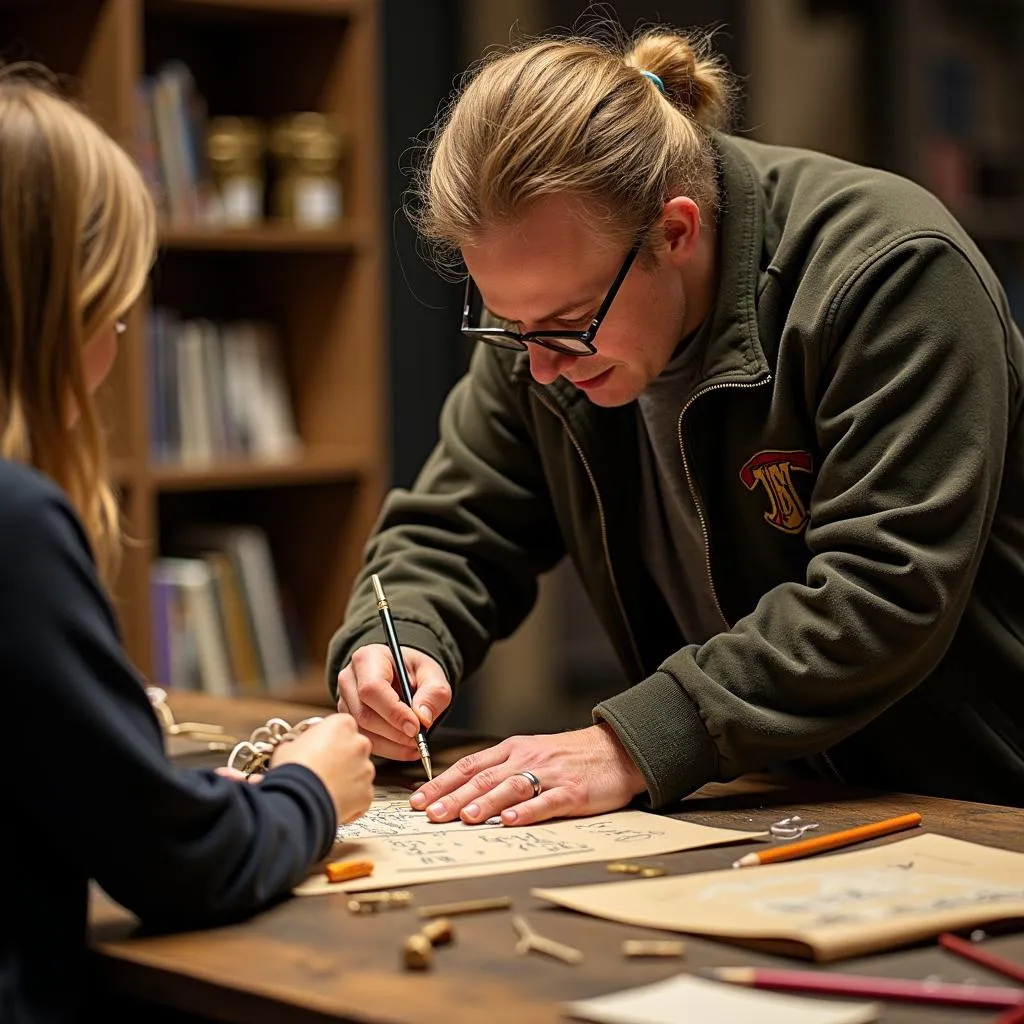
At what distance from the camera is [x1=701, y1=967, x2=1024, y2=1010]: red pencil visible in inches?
40.6

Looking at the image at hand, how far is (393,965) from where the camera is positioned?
112cm

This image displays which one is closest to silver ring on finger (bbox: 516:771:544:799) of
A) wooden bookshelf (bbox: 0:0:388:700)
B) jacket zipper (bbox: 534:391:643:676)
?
jacket zipper (bbox: 534:391:643:676)

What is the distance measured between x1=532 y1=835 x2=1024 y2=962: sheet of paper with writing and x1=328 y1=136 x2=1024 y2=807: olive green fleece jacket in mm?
236

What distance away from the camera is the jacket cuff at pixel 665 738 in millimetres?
1533

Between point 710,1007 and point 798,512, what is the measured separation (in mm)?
787

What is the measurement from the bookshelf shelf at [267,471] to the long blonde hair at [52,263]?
6.17 feet

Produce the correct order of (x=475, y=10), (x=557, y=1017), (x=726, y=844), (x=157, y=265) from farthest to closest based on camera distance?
1. (x=475, y=10)
2. (x=157, y=265)
3. (x=726, y=844)
4. (x=557, y=1017)

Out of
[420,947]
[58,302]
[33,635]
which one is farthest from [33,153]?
[420,947]

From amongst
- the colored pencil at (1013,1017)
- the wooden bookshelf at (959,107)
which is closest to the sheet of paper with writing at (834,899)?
the colored pencil at (1013,1017)

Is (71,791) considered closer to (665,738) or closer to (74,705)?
(74,705)

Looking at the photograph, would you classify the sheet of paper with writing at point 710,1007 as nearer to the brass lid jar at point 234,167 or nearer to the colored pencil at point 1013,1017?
the colored pencil at point 1013,1017

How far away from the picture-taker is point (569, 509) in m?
1.95

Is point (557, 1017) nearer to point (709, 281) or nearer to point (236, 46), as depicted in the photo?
point (709, 281)

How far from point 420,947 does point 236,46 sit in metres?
2.96
